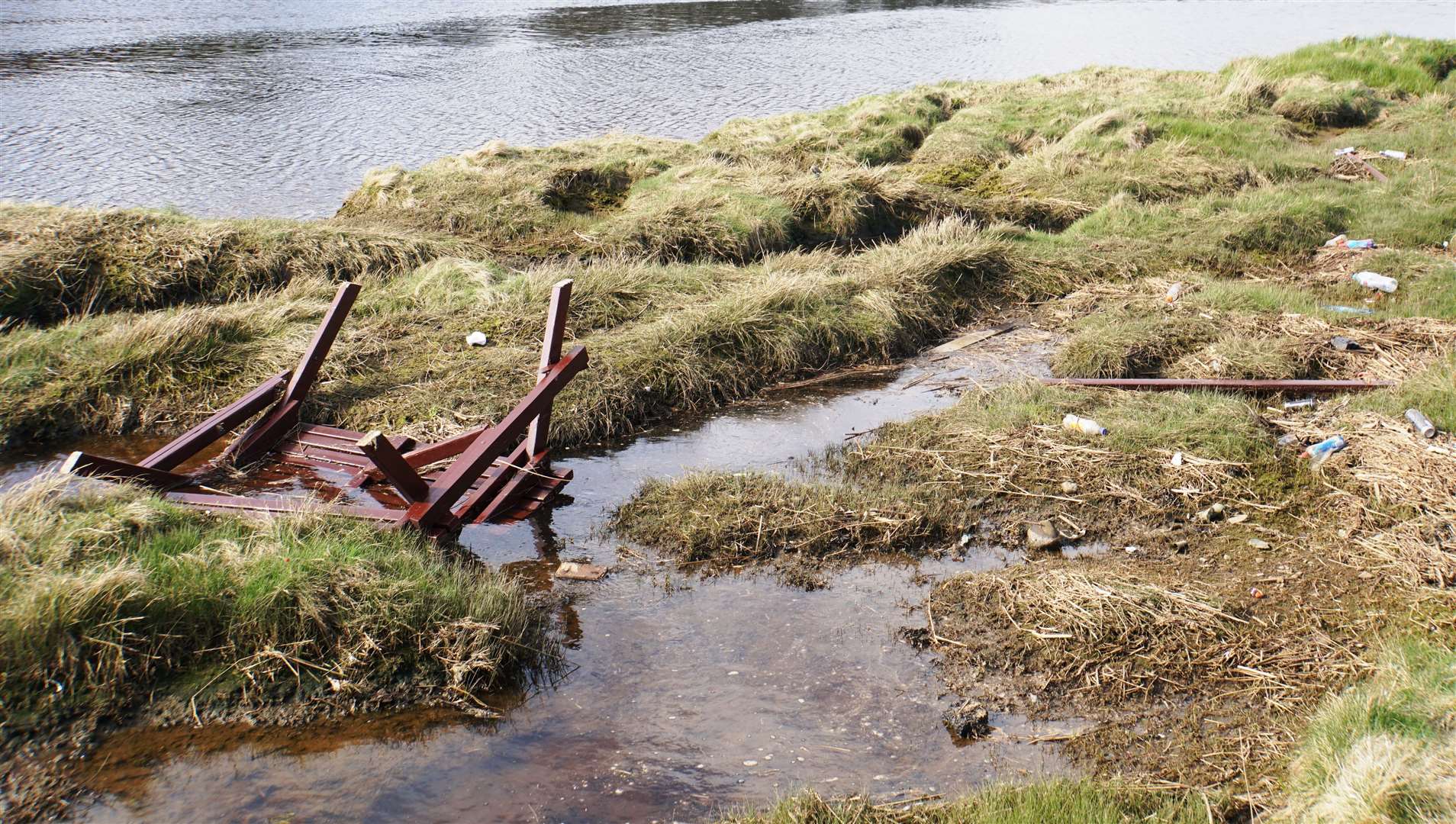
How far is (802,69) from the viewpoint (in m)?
25.3

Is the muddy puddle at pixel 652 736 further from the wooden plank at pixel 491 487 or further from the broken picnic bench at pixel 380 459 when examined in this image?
the broken picnic bench at pixel 380 459

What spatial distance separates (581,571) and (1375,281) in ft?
26.1

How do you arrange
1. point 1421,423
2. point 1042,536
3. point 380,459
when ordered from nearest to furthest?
point 380,459 → point 1042,536 → point 1421,423

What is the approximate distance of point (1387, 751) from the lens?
10.9 feet

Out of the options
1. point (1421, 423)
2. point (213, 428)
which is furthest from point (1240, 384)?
point (213, 428)

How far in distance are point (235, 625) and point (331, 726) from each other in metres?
0.64

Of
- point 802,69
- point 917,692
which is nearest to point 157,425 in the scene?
point 917,692

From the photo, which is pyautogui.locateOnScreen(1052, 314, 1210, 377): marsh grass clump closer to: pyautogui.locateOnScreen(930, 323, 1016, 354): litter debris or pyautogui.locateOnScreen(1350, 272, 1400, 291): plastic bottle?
pyautogui.locateOnScreen(930, 323, 1016, 354): litter debris

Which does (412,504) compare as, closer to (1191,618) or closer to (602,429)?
(602,429)

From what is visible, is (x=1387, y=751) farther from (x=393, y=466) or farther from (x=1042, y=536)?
(x=393, y=466)

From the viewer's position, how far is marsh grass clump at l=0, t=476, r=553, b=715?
160 inches

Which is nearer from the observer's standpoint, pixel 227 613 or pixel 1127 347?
pixel 227 613

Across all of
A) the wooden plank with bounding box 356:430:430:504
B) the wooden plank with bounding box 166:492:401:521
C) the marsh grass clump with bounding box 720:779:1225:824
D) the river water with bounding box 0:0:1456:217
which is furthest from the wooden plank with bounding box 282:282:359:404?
the river water with bounding box 0:0:1456:217

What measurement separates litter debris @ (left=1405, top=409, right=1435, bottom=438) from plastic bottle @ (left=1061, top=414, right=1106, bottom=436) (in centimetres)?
179
